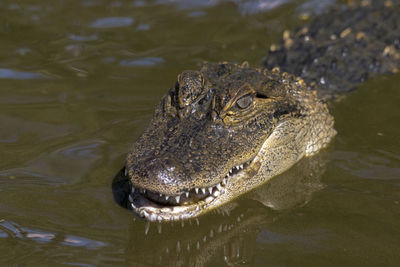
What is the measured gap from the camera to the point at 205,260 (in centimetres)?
341

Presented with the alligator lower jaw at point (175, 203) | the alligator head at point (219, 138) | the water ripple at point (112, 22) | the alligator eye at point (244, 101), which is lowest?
the alligator lower jaw at point (175, 203)

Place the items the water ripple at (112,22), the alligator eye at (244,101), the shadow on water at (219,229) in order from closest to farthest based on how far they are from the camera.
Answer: the shadow on water at (219,229), the alligator eye at (244,101), the water ripple at (112,22)

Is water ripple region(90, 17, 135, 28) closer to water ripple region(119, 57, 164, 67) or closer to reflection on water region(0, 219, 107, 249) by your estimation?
water ripple region(119, 57, 164, 67)

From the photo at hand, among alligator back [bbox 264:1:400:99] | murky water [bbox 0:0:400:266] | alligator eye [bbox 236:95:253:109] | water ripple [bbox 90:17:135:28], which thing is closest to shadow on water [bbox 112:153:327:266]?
murky water [bbox 0:0:400:266]

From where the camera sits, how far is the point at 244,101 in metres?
4.11

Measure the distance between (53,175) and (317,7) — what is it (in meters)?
5.06

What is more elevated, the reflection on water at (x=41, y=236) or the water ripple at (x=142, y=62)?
the water ripple at (x=142, y=62)

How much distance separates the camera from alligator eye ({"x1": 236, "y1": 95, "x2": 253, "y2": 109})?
13.4ft

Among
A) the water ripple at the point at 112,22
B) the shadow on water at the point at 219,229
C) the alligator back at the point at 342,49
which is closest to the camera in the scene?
the shadow on water at the point at 219,229

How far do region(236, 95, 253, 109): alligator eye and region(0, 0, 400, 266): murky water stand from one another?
71 centimetres

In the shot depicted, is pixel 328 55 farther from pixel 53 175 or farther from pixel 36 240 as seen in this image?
pixel 36 240

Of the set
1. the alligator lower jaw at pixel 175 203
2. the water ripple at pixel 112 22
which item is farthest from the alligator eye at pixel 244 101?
the water ripple at pixel 112 22

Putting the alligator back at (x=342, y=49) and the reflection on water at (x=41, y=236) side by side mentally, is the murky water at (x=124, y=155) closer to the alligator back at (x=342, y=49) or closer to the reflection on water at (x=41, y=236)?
the reflection on water at (x=41, y=236)

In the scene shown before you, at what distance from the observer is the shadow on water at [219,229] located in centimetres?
345
